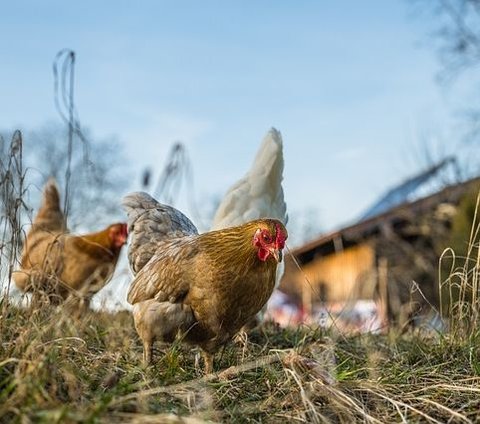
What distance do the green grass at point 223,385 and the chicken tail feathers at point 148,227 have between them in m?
0.72

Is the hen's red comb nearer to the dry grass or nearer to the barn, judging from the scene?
the dry grass

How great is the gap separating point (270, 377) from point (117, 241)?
3723 millimetres

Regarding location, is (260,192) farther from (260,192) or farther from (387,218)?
(387,218)

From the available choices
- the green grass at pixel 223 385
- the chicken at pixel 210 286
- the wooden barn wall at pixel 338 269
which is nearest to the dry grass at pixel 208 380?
the green grass at pixel 223 385

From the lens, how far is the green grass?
1.83 m

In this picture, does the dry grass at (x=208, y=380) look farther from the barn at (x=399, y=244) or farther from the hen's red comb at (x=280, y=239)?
the barn at (x=399, y=244)

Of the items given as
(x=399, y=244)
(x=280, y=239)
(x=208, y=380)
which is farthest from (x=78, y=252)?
(x=399, y=244)

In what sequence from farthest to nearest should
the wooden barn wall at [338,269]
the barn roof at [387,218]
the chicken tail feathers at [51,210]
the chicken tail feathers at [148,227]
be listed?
the wooden barn wall at [338,269], the barn roof at [387,218], the chicken tail feathers at [51,210], the chicken tail feathers at [148,227]

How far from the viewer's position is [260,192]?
5.25m

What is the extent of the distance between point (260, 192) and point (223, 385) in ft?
9.48

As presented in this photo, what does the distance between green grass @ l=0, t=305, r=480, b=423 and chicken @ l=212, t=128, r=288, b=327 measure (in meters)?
1.92

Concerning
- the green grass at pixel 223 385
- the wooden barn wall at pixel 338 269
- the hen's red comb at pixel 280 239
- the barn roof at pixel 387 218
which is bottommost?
the wooden barn wall at pixel 338 269

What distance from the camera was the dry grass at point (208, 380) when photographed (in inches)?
72.6

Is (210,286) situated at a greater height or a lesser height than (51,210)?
lesser
